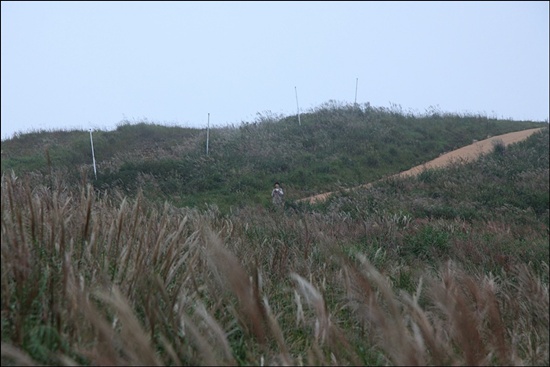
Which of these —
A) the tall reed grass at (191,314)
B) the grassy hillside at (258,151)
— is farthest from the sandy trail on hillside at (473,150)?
the tall reed grass at (191,314)

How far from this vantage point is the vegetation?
8.05 ft

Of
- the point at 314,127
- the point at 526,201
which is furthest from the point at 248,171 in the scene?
the point at 526,201

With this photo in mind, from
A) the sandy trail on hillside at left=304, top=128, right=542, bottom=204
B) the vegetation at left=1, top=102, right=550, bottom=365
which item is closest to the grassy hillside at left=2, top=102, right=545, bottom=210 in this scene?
the vegetation at left=1, top=102, right=550, bottom=365

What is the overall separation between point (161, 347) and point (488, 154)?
82.1 ft

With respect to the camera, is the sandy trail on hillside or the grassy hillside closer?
the grassy hillside

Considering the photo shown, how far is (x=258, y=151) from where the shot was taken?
30812 millimetres

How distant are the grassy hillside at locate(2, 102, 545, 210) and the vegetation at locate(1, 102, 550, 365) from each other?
18cm

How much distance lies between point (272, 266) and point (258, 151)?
2593 cm

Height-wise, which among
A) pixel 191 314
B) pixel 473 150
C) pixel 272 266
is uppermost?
pixel 191 314

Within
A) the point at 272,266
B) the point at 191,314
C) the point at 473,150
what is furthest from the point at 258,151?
the point at 191,314

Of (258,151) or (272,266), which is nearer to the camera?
(272,266)

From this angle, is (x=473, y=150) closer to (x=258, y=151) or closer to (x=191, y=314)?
(x=258, y=151)

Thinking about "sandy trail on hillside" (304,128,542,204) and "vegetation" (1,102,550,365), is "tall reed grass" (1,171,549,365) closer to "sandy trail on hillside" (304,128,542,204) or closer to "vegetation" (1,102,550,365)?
"vegetation" (1,102,550,365)

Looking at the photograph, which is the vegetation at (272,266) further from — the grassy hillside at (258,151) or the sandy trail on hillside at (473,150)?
the sandy trail on hillside at (473,150)
